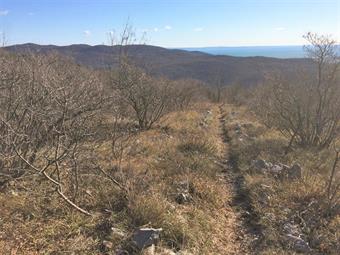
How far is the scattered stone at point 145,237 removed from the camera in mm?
4266

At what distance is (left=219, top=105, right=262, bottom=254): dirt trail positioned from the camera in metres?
4.79

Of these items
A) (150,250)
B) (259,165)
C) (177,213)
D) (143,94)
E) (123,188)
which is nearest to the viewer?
(150,250)

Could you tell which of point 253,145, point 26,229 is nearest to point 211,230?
point 26,229

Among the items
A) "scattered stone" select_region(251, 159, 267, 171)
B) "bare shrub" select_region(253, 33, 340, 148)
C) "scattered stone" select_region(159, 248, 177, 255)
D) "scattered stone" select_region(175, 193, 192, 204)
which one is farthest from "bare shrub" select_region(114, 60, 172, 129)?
"scattered stone" select_region(159, 248, 177, 255)

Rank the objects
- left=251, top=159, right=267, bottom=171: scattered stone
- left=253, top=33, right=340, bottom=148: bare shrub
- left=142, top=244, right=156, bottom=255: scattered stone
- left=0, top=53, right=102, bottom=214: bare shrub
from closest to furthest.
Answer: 1. left=142, top=244, right=156, bottom=255: scattered stone
2. left=0, top=53, right=102, bottom=214: bare shrub
3. left=251, top=159, right=267, bottom=171: scattered stone
4. left=253, top=33, right=340, bottom=148: bare shrub

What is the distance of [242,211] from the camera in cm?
589

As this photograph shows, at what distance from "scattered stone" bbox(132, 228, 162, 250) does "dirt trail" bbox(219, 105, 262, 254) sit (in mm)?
1060

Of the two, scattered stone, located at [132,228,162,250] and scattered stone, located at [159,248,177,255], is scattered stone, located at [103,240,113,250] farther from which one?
scattered stone, located at [159,248,177,255]

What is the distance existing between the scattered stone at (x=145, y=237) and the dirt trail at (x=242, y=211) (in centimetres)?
106

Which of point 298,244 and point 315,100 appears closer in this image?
point 298,244

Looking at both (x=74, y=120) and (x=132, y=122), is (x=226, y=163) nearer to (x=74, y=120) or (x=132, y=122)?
(x=74, y=120)

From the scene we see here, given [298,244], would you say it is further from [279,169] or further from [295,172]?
[279,169]

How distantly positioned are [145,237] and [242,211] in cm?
208

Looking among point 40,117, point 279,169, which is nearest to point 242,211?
point 279,169
